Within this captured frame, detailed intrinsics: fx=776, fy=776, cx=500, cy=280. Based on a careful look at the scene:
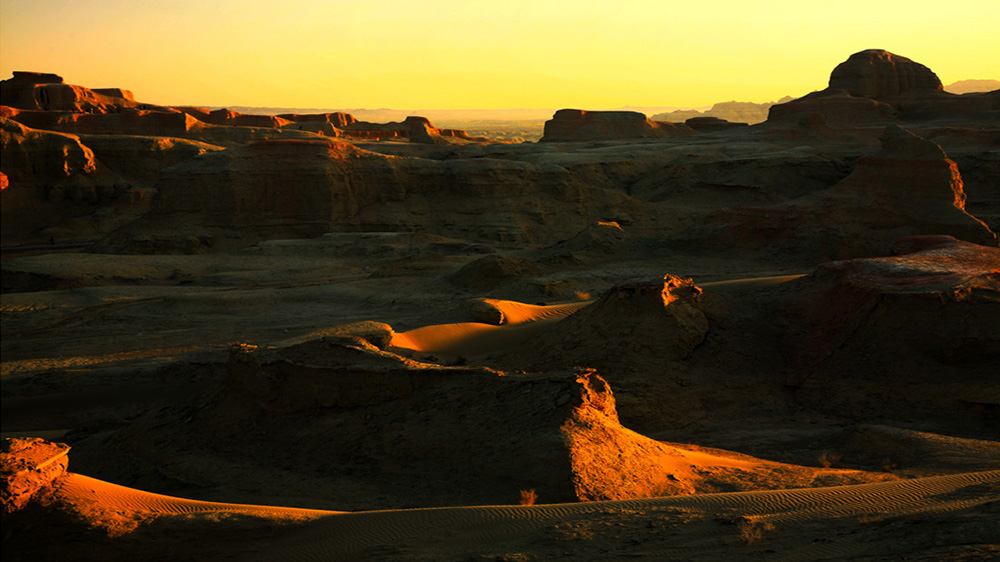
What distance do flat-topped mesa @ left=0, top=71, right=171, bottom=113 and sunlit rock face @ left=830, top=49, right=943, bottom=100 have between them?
40007 millimetres

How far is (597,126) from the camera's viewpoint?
1929 inches

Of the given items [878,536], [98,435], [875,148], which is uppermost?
[875,148]

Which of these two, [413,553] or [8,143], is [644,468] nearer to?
[413,553]

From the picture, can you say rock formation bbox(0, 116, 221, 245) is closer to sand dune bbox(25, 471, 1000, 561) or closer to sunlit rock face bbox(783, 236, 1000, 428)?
sunlit rock face bbox(783, 236, 1000, 428)

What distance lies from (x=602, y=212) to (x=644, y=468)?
2219 cm

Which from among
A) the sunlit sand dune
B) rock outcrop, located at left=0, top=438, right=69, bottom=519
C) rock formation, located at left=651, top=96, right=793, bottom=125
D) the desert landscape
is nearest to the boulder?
the desert landscape

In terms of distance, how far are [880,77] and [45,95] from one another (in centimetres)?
4817

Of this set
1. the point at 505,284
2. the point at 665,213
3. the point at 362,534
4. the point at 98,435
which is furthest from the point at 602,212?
the point at 362,534

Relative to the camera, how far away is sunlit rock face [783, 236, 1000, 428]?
9.59m

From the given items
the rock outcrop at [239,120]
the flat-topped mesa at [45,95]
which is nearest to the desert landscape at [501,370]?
the rock outcrop at [239,120]

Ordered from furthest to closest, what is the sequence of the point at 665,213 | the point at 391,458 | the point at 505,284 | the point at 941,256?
the point at 665,213
the point at 505,284
the point at 941,256
the point at 391,458

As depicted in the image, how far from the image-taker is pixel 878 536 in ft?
14.0

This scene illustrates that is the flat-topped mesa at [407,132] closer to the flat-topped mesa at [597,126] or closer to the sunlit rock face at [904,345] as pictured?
the flat-topped mesa at [597,126]

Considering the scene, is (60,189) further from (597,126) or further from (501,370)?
(501,370)
